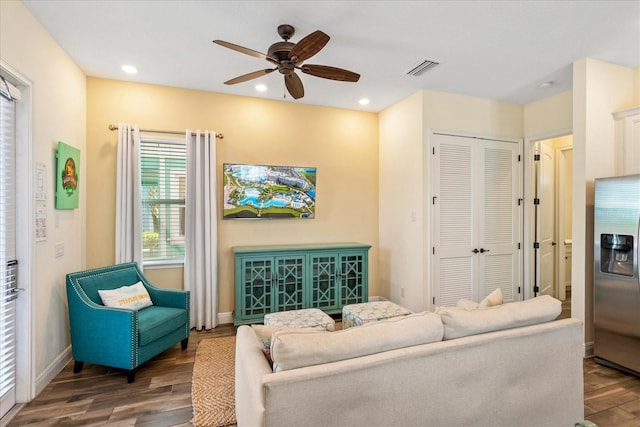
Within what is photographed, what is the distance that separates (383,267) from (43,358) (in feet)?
12.8

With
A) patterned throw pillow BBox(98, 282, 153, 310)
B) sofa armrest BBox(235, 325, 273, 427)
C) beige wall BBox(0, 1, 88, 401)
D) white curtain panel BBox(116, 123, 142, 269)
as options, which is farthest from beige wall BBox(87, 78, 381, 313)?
sofa armrest BBox(235, 325, 273, 427)

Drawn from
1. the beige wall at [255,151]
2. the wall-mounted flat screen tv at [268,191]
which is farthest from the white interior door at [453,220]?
the wall-mounted flat screen tv at [268,191]

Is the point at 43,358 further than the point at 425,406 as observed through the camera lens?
Yes

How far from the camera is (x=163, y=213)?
3793mm

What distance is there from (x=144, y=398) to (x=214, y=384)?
1.67ft

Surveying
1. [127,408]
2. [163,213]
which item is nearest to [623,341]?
[127,408]

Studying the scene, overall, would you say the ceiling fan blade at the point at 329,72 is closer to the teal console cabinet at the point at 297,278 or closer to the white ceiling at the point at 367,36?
the white ceiling at the point at 367,36

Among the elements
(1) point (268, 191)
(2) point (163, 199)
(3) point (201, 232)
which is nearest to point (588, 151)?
(1) point (268, 191)

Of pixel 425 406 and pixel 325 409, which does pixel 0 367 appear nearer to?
pixel 325 409

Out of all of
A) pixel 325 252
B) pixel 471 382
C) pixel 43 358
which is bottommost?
pixel 43 358

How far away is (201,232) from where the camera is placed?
147 inches

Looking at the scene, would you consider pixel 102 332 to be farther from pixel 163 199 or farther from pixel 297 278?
pixel 297 278

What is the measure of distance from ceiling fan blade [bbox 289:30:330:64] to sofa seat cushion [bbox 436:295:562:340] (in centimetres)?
191

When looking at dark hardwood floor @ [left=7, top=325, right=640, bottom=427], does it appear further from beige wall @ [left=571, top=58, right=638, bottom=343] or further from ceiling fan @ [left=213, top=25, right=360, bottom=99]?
ceiling fan @ [left=213, top=25, right=360, bottom=99]
